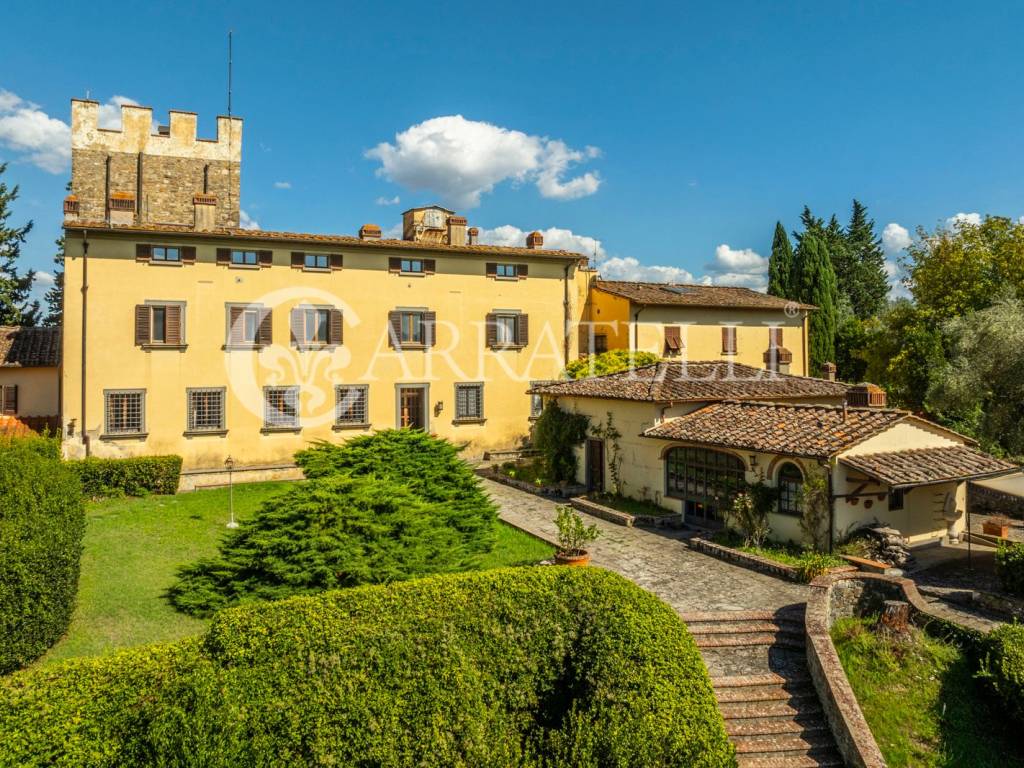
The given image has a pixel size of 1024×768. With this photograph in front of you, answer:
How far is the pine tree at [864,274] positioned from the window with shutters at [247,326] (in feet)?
156

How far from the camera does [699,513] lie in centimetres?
1720

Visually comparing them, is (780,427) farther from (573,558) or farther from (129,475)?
(129,475)

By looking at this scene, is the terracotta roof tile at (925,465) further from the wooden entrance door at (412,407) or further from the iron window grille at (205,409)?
the iron window grille at (205,409)

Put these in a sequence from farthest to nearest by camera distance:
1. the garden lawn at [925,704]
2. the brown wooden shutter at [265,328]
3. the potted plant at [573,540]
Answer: the brown wooden shutter at [265,328] < the potted plant at [573,540] < the garden lawn at [925,704]

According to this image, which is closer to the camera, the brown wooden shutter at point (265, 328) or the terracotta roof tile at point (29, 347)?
the brown wooden shutter at point (265, 328)

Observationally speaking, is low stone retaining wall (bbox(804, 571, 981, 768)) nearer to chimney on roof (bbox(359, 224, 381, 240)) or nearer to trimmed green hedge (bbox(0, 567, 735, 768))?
trimmed green hedge (bbox(0, 567, 735, 768))

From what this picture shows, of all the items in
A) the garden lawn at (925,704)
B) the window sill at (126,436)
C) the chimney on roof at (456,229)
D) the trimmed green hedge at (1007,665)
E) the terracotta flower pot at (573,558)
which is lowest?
the garden lawn at (925,704)

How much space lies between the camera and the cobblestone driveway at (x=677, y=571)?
38.4 ft

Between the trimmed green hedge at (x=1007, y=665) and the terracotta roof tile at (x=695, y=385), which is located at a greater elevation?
the terracotta roof tile at (x=695, y=385)

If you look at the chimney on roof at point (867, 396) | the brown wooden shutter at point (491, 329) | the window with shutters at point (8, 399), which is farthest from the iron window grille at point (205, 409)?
the chimney on roof at point (867, 396)

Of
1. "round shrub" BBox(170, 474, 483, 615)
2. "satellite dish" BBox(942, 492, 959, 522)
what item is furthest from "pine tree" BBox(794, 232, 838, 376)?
"round shrub" BBox(170, 474, 483, 615)

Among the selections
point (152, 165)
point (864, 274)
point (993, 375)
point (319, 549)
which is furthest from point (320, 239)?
point (864, 274)

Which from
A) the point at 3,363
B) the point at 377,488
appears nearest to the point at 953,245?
the point at 377,488

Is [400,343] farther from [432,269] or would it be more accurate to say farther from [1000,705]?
[1000,705]
